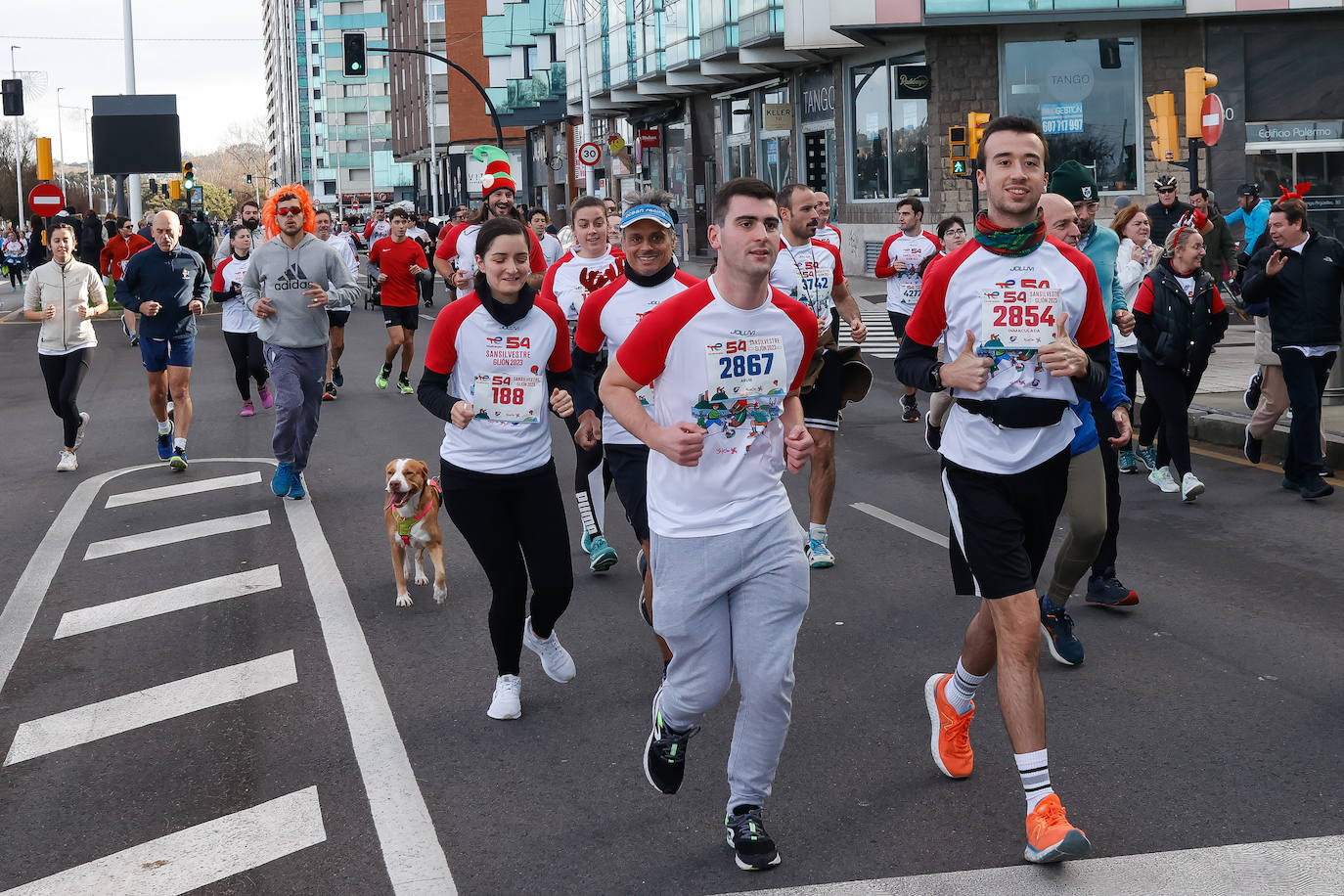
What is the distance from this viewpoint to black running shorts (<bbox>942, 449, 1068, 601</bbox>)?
4656mm

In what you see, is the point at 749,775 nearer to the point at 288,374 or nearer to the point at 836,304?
the point at 836,304

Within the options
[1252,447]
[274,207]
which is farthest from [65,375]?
[1252,447]

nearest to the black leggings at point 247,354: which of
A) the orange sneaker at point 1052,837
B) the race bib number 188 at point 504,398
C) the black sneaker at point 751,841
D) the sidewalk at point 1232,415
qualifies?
the sidewalk at point 1232,415

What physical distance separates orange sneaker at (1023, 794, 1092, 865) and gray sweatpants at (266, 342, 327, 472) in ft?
23.7

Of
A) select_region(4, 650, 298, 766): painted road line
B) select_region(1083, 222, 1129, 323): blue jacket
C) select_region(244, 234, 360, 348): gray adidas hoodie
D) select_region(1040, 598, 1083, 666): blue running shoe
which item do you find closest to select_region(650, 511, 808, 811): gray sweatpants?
select_region(1040, 598, 1083, 666): blue running shoe

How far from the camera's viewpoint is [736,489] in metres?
4.34

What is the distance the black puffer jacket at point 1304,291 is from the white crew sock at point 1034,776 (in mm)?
6670

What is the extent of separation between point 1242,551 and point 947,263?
4.63m

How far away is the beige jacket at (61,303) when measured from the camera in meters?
12.1

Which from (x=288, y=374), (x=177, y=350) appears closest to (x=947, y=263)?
(x=288, y=374)

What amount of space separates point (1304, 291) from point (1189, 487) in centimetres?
156

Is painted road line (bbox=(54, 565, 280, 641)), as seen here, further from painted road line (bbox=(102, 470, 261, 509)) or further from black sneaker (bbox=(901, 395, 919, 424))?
black sneaker (bbox=(901, 395, 919, 424))

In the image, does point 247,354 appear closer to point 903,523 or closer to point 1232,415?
point 903,523

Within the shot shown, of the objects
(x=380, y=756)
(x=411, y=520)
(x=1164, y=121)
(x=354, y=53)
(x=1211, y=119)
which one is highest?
(x=354, y=53)
